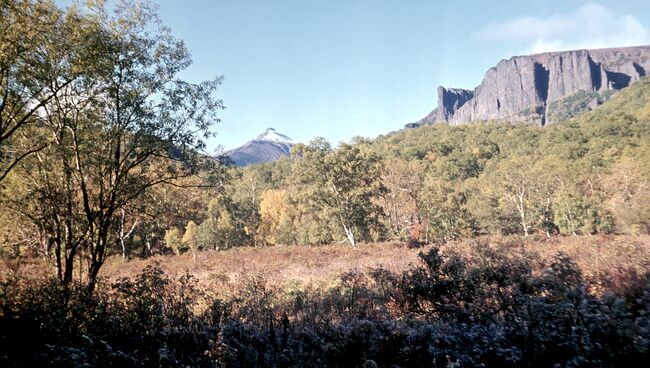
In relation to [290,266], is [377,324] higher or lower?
higher

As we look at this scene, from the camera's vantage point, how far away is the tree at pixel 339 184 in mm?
34594

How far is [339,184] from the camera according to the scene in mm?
35219

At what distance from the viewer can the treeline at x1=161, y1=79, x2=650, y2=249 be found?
35062mm

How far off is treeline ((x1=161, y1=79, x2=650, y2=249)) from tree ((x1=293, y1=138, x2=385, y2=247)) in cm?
10

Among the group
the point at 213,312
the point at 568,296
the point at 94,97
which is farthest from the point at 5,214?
the point at 568,296

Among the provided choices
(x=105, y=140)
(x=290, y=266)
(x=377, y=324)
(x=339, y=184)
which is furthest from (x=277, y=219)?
(x=377, y=324)

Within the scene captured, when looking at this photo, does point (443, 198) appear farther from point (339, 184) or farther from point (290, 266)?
point (290, 266)

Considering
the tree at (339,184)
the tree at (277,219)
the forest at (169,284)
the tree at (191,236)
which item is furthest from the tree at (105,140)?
the tree at (277,219)

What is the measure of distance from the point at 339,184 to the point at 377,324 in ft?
97.5

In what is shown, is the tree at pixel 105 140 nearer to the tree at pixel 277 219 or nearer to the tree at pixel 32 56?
the tree at pixel 32 56

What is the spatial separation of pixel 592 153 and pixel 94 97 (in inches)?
3607

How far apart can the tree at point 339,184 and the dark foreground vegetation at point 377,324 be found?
25774mm

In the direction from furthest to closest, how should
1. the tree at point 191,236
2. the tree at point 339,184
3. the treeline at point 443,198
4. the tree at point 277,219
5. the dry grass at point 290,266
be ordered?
the tree at point 277,219, the tree at point 191,236, the treeline at point 443,198, the tree at point 339,184, the dry grass at point 290,266

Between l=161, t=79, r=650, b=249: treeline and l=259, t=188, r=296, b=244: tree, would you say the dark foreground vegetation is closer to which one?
l=161, t=79, r=650, b=249: treeline
